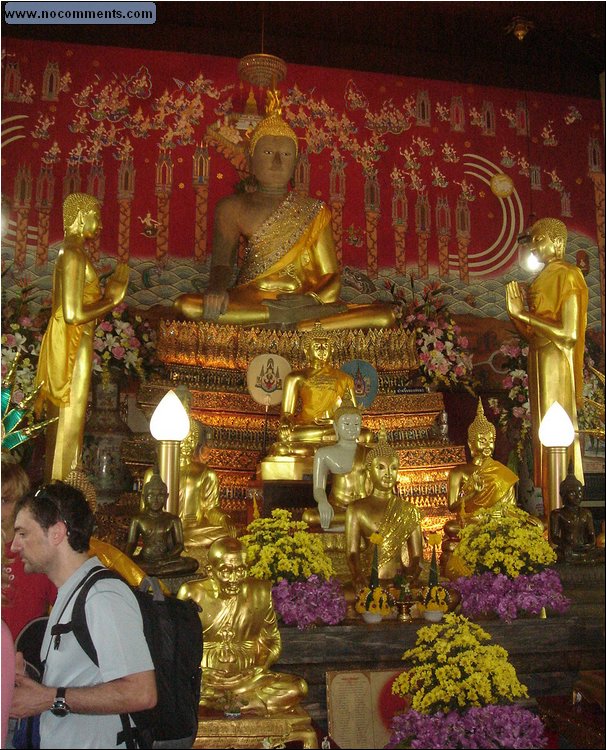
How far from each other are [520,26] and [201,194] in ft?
9.18

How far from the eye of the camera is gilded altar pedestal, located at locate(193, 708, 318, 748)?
2803 millimetres

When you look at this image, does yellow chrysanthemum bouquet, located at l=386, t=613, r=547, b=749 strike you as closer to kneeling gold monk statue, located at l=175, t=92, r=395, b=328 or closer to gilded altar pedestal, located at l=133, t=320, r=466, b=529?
gilded altar pedestal, located at l=133, t=320, r=466, b=529

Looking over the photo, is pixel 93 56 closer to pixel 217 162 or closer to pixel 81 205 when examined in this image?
pixel 217 162

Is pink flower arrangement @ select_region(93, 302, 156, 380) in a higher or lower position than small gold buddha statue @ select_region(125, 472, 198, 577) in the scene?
higher

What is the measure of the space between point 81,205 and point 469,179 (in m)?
3.87

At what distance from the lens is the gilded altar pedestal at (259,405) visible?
577 cm

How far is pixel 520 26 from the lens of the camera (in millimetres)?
7227

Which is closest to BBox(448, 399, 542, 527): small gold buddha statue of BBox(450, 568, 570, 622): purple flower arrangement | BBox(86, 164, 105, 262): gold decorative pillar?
BBox(450, 568, 570, 622): purple flower arrangement

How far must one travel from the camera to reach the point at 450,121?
26.0ft

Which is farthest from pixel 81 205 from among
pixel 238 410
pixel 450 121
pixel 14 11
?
pixel 450 121

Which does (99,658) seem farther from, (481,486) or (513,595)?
(481,486)

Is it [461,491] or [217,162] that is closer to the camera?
[461,491]

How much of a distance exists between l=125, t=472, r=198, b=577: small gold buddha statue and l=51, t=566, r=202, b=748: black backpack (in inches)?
61.4

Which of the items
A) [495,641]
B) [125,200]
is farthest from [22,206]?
[495,641]
